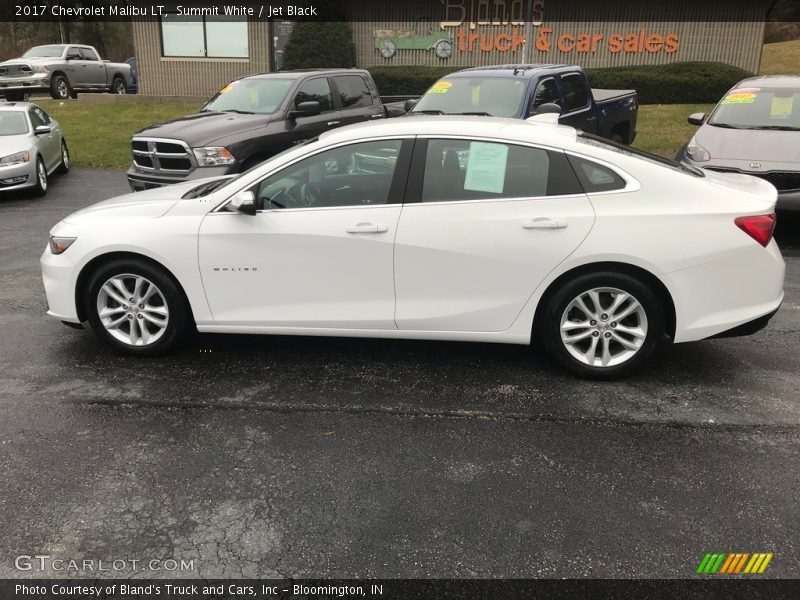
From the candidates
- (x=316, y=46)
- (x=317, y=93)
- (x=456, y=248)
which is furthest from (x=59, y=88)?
(x=456, y=248)

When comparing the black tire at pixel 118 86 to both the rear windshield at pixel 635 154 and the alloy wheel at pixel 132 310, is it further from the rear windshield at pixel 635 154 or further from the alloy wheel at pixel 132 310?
the rear windshield at pixel 635 154

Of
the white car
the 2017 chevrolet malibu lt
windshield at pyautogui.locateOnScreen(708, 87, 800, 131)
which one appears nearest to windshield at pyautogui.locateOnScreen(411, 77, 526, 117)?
the 2017 chevrolet malibu lt

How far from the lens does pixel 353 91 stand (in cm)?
1162

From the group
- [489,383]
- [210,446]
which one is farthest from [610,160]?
[210,446]

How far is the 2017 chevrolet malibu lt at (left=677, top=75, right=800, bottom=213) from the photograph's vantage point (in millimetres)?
7832

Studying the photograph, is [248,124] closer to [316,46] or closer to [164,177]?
[164,177]

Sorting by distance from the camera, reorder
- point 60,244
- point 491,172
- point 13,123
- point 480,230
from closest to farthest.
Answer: point 480,230 < point 491,172 < point 60,244 < point 13,123

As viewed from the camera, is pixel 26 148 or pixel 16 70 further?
pixel 16 70

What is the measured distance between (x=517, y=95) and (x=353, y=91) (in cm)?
328

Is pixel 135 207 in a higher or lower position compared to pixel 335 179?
lower

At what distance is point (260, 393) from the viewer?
4.46m

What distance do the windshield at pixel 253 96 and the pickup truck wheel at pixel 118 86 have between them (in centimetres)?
1777

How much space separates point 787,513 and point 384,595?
186 centimetres

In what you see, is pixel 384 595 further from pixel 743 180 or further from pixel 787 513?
pixel 743 180
